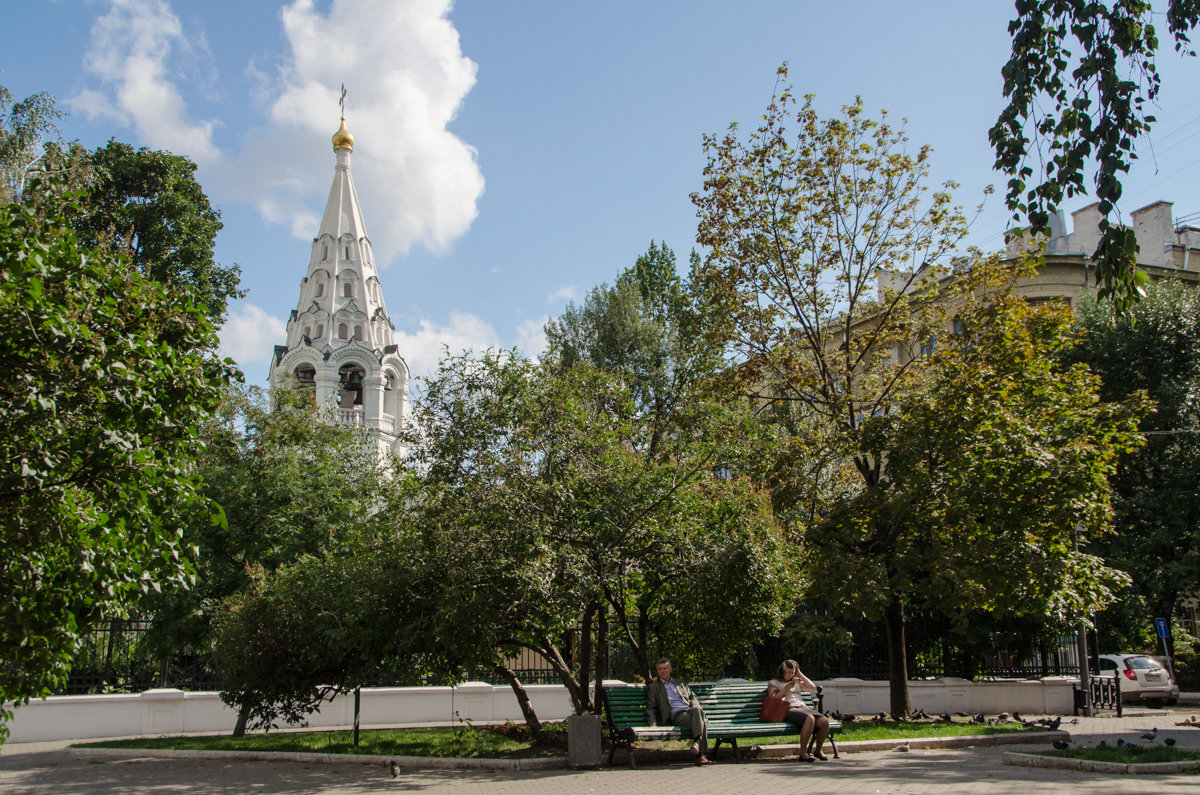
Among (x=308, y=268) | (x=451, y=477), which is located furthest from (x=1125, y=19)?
(x=308, y=268)

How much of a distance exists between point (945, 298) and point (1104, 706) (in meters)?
9.36

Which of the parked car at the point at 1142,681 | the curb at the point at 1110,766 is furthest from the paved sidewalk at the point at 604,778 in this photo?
the parked car at the point at 1142,681

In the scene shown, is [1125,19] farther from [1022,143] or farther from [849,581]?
[849,581]

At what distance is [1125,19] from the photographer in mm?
7406

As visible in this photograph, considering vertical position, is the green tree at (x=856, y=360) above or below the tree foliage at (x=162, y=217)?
below

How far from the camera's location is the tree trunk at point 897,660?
1752 centimetres

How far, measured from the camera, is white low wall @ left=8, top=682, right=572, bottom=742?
1697cm

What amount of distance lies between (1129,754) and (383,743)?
406 inches

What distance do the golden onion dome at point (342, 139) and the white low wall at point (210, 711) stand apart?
39.1 meters

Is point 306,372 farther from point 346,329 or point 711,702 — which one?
point 711,702

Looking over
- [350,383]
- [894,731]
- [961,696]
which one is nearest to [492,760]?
[894,731]

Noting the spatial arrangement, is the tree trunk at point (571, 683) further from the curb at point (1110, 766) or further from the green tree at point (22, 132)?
the green tree at point (22, 132)

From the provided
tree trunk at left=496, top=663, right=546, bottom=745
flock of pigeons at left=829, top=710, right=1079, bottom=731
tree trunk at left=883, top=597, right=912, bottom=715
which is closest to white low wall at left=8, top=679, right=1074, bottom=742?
flock of pigeons at left=829, top=710, right=1079, bottom=731

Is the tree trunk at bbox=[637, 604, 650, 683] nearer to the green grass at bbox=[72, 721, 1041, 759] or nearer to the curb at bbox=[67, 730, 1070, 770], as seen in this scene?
the green grass at bbox=[72, 721, 1041, 759]
